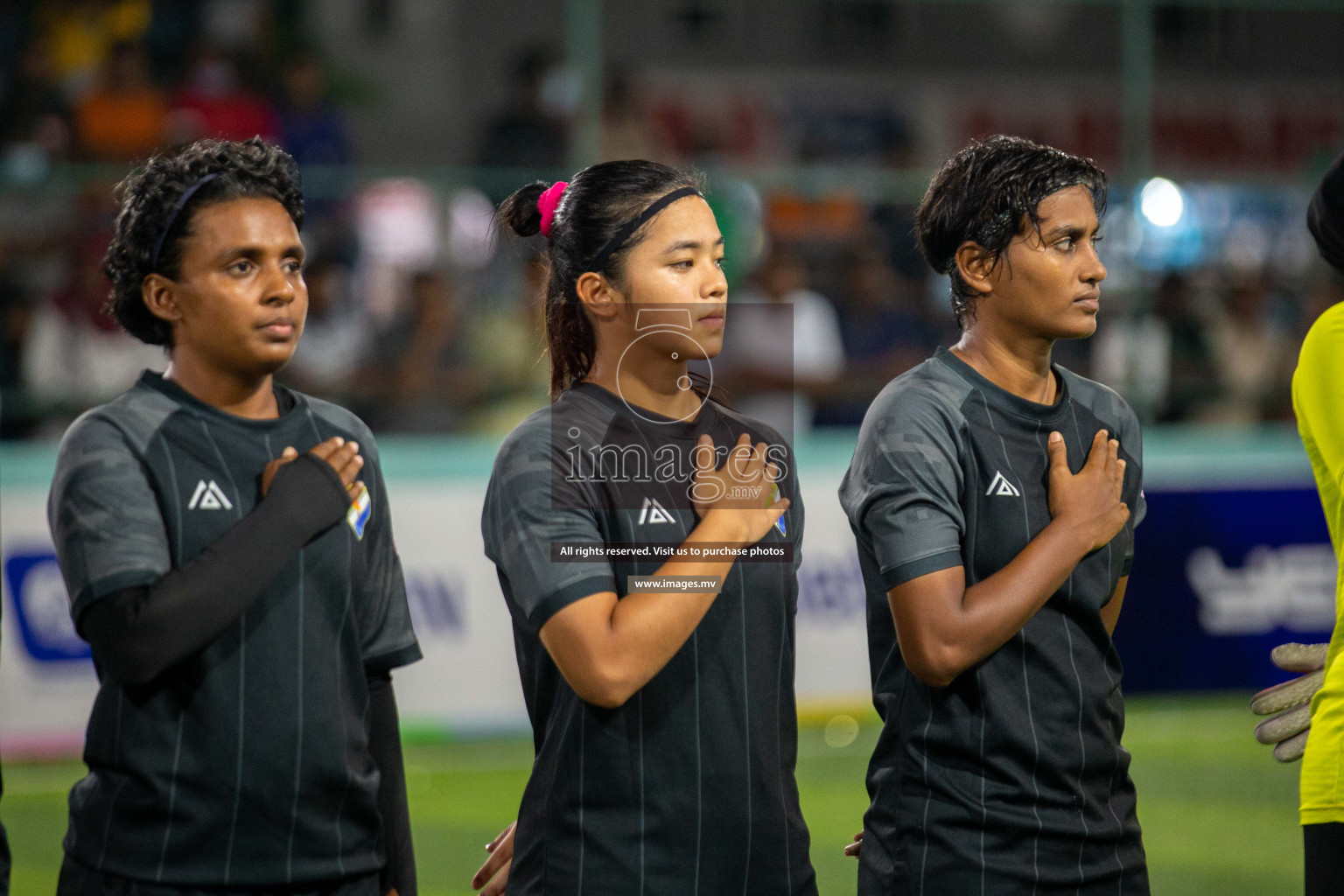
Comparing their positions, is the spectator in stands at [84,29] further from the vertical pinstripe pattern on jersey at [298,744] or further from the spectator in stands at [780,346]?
the vertical pinstripe pattern on jersey at [298,744]

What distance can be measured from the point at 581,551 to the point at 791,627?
41 cm

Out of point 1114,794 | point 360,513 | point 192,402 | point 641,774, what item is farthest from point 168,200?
point 1114,794

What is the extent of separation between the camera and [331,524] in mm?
2434

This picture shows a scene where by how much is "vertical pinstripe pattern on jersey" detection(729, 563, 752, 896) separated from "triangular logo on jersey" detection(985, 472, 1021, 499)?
1.54ft

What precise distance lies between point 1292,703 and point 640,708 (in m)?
1.22

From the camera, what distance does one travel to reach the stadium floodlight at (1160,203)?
27.4ft

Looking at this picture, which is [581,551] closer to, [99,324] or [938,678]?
[938,678]

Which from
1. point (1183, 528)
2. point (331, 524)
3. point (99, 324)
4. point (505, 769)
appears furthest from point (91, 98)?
point (331, 524)

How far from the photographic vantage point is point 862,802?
5891 mm

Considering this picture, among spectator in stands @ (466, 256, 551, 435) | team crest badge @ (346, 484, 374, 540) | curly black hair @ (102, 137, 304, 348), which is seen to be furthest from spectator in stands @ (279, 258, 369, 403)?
team crest badge @ (346, 484, 374, 540)

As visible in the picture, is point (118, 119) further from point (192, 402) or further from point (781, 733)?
point (781, 733)

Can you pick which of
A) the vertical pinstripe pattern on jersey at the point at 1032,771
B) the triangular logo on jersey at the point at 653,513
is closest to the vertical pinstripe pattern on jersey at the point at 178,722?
the triangular logo on jersey at the point at 653,513

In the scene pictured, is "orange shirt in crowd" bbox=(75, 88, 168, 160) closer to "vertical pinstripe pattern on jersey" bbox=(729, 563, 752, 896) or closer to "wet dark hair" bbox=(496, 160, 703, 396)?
"wet dark hair" bbox=(496, 160, 703, 396)

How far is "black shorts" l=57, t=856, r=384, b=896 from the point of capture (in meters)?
2.30
